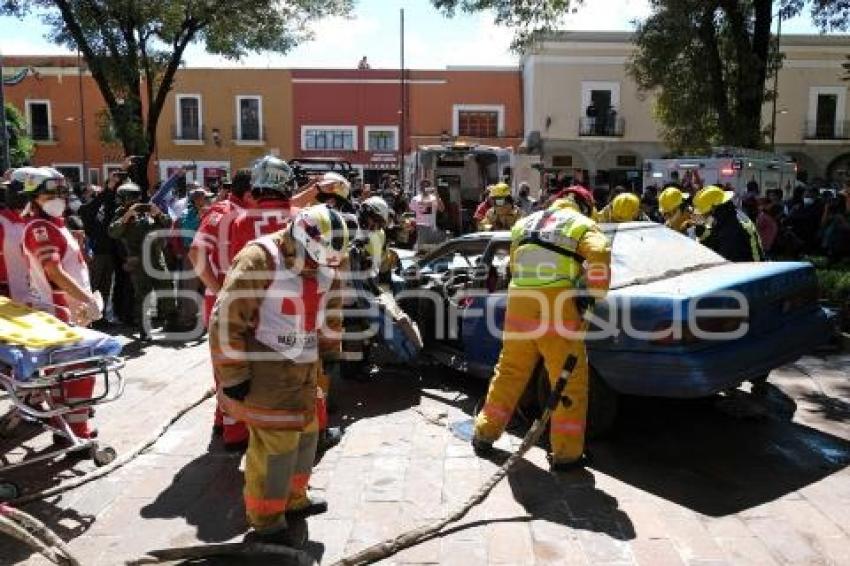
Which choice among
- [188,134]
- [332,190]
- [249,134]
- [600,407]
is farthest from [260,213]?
[188,134]

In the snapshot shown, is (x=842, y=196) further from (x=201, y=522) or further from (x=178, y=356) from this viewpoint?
(x=201, y=522)

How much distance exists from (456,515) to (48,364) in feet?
7.49

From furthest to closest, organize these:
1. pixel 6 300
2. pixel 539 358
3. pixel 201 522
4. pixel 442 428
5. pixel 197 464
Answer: pixel 442 428 < pixel 539 358 < pixel 197 464 < pixel 6 300 < pixel 201 522

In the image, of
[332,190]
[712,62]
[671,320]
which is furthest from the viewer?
[712,62]

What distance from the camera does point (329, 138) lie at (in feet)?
125

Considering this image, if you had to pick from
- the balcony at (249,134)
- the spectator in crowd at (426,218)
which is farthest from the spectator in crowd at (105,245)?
the balcony at (249,134)

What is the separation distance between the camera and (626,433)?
215 inches

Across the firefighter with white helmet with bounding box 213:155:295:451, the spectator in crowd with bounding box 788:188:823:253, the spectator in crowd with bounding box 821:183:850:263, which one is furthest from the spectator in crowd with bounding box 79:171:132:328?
the spectator in crowd with bounding box 788:188:823:253

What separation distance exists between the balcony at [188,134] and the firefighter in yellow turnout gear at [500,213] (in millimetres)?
30521

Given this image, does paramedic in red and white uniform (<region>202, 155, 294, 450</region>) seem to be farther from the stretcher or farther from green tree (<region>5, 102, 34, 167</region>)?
green tree (<region>5, 102, 34, 167</region>)

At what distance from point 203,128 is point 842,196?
32.3 m

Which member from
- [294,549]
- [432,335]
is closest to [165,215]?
[432,335]

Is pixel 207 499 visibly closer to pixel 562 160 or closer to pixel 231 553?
pixel 231 553

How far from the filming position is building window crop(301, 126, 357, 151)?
124ft
